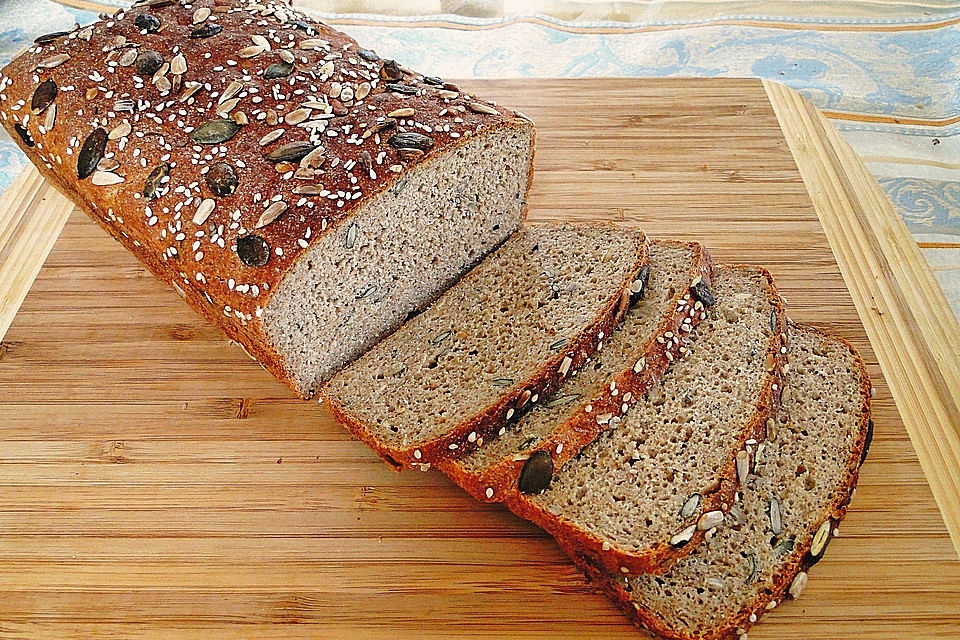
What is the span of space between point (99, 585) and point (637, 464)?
4.96ft

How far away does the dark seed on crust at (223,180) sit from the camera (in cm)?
247

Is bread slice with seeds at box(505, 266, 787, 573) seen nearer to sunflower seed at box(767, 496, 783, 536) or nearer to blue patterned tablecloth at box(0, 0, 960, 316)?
sunflower seed at box(767, 496, 783, 536)

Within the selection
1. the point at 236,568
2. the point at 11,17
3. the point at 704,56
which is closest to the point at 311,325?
the point at 236,568

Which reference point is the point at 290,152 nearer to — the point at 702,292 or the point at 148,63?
the point at 148,63

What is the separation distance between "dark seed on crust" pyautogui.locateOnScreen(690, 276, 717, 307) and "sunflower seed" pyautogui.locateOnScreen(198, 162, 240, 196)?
140cm

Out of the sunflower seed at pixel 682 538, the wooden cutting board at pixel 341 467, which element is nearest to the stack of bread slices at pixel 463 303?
the sunflower seed at pixel 682 538

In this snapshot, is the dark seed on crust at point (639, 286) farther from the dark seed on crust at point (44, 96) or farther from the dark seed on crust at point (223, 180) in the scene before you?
the dark seed on crust at point (44, 96)

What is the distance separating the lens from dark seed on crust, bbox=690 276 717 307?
2693mm

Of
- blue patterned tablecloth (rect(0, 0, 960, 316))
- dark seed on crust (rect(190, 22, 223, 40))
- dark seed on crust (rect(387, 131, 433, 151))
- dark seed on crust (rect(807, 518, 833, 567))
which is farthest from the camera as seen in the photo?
blue patterned tablecloth (rect(0, 0, 960, 316))

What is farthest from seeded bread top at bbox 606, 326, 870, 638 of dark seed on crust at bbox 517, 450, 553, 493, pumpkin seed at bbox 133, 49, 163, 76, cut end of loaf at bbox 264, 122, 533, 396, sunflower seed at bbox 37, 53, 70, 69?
sunflower seed at bbox 37, 53, 70, 69

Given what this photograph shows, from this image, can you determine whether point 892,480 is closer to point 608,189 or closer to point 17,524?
point 608,189

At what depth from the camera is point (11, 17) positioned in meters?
4.97

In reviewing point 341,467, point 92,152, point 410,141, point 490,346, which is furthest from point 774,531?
point 92,152

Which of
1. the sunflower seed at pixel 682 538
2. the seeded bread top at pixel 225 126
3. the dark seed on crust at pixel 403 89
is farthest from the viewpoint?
the dark seed on crust at pixel 403 89
